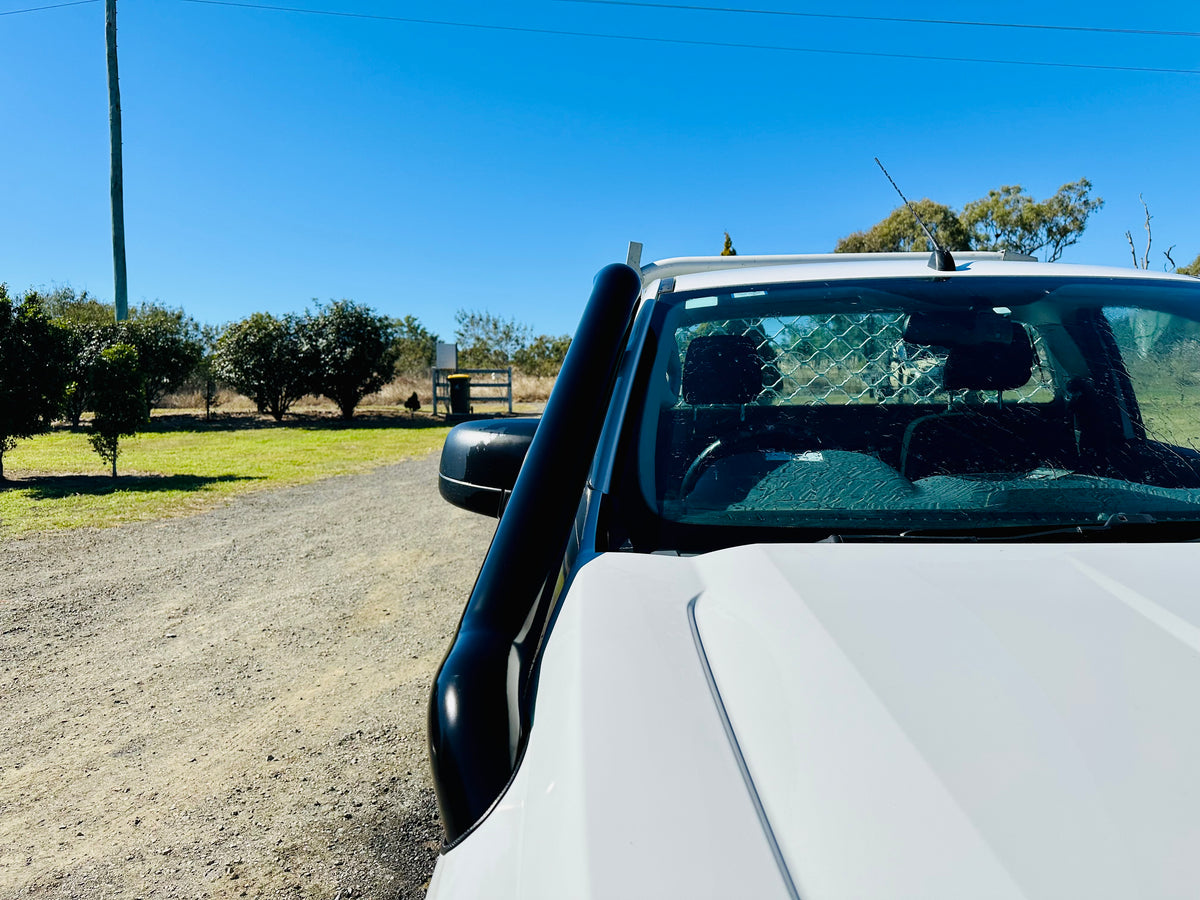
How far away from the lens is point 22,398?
9.14 meters

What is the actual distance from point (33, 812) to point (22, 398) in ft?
27.6

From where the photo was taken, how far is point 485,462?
5.47 feet

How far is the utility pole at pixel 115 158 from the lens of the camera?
20.3 meters

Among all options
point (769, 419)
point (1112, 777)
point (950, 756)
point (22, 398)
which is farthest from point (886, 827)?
point (22, 398)

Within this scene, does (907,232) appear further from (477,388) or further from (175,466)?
(175,466)

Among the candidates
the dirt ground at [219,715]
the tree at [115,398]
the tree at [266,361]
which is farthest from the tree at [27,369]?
the tree at [266,361]

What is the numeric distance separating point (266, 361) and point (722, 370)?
68.9ft

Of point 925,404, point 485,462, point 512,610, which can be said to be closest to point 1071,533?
point 925,404

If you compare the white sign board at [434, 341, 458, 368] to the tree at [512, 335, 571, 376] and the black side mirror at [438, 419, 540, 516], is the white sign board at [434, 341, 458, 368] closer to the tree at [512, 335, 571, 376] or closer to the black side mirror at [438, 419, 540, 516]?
the tree at [512, 335, 571, 376]

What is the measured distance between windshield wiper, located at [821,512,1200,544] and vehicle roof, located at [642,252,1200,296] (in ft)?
2.31

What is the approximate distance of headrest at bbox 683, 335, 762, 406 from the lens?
1.73 metres

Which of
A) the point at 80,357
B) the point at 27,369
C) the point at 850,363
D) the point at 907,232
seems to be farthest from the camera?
the point at 907,232

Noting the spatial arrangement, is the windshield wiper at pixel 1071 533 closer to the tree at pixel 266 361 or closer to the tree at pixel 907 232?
the tree at pixel 266 361

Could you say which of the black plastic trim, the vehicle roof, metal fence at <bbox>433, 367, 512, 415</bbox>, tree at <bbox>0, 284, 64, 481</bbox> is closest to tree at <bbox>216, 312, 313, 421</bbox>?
metal fence at <bbox>433, 367, 512, 415</bbox>
